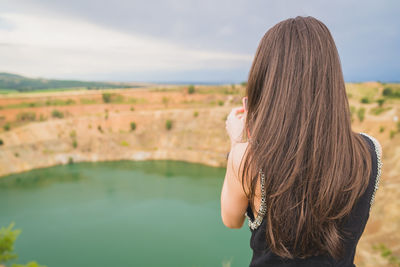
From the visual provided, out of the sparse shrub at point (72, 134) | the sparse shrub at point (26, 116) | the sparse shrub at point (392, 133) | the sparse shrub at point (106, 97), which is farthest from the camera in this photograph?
the sparse shrub at point (106, 97)

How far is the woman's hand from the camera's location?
84cm

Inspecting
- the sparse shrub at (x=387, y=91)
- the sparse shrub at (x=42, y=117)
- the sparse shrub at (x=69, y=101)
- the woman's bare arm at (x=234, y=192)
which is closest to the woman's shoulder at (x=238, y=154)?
the woman's bare arm at (x=234, y=192)

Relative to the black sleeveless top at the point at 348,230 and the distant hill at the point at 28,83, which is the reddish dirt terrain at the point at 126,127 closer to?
the distant hill at the point at 28,83

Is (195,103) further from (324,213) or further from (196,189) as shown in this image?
(324,213)

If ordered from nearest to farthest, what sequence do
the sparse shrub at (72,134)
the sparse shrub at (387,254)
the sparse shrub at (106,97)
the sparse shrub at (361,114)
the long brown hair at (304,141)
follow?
the long brown hair at (304,141) → the sparse shrub at (387,254) → the sparse shrub at (361,114) → the sparse shrub at (72,134) → the sparse shrub at (106,97)

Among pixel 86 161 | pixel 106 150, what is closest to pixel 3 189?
pixel 86 161

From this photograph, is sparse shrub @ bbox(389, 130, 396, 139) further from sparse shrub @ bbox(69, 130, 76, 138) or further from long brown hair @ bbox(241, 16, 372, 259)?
sparse shrub @ bbox(69, 130, 76, 138)

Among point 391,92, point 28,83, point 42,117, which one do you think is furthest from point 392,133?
point 28,83

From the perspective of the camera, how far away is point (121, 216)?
8.47 m

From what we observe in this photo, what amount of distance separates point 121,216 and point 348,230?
859 centimetres

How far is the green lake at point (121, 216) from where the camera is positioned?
20.5 feet

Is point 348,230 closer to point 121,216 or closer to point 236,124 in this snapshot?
point 236,124

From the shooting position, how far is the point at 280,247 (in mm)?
765

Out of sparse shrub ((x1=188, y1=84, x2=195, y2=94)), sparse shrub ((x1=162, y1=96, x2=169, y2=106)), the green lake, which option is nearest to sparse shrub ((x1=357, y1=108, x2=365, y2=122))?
the green lake
